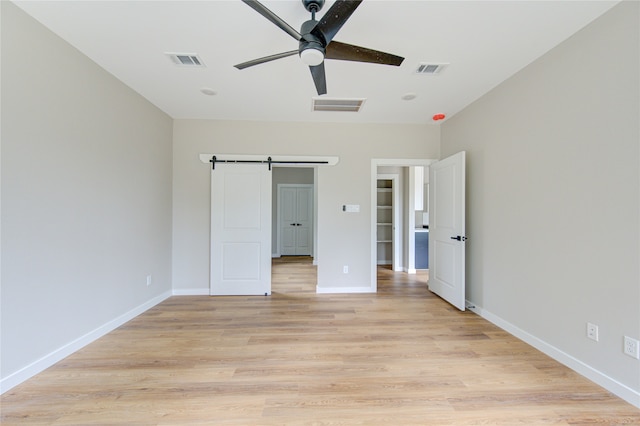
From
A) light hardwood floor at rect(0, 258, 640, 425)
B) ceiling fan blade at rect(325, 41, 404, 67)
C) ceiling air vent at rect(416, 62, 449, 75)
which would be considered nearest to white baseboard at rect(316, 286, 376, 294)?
light hardwood floor at rect(0, 258, 640, 425)

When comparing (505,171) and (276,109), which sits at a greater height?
(276,109)

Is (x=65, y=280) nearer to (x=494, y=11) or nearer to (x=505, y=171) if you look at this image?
(x=494, y=11)

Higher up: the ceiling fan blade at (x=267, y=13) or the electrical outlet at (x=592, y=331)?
the ceiling fan blade at (x=267, y=13)

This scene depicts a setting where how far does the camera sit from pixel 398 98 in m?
3.14

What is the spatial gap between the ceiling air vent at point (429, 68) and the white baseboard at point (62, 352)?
3965 millimetres

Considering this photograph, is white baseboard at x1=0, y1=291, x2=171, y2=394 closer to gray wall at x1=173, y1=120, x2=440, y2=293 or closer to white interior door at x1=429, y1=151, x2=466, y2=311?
gray wall at x1=173, y1=120, x2=440, y2=293

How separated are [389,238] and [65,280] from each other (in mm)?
5502

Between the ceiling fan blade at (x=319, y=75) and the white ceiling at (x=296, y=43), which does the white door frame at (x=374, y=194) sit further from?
the ceiling fan blade at (x=319, y=75)

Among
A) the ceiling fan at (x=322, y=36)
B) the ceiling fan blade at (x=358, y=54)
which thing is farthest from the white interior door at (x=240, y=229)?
the ceiling fan blade at (x=358, y=54)

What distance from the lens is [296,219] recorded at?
7.79 meters

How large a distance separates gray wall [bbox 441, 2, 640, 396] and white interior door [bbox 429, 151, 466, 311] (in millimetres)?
255

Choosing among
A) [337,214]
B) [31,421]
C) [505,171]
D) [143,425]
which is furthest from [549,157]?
[31,421]

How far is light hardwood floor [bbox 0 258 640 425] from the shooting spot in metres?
1.57

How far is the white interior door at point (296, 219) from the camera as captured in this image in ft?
25.5
